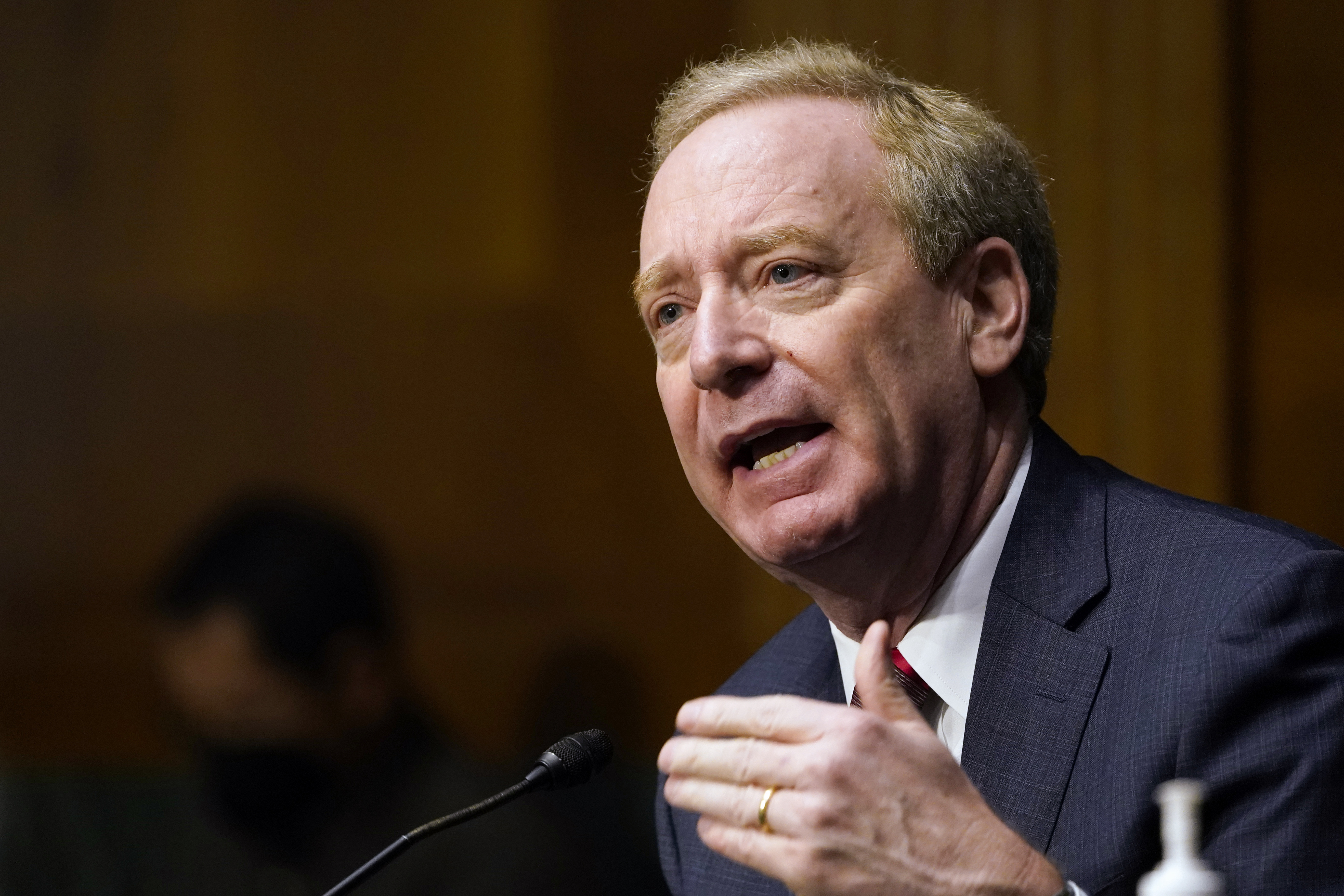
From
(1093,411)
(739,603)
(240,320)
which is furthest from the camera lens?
(240,320)

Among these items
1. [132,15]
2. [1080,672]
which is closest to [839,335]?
[1080,672]

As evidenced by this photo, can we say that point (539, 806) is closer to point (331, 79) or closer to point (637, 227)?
point (637, 227)

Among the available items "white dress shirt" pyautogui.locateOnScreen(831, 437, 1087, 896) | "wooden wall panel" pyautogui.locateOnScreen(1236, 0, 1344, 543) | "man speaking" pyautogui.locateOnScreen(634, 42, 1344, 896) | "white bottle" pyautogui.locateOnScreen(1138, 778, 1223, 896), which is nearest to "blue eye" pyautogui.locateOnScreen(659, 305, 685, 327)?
"man speaking" pyautogui.locateOnScreen(634, 42, 1344, 896)

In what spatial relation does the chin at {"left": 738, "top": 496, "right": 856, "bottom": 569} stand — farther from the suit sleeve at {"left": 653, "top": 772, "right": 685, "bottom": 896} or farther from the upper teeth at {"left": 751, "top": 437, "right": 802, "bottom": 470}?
the suit sleeve at {"left": 653, "top": 772, "right": 685, "bottom": 896}

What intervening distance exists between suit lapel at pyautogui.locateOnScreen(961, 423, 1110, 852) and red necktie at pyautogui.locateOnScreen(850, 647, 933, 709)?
0.11 metres

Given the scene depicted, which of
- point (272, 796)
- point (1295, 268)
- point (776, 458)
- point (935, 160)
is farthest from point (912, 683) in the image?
point (272, 796)

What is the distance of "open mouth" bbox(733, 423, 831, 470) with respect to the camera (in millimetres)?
1522

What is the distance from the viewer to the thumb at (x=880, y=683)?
107 cm

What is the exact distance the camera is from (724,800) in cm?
106

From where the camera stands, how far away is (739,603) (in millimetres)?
3547

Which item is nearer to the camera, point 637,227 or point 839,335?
point 839,335

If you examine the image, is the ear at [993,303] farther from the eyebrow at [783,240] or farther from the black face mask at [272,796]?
the black face mask at [272,796]

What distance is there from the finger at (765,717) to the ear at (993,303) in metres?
0.67

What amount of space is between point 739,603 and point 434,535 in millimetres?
917
